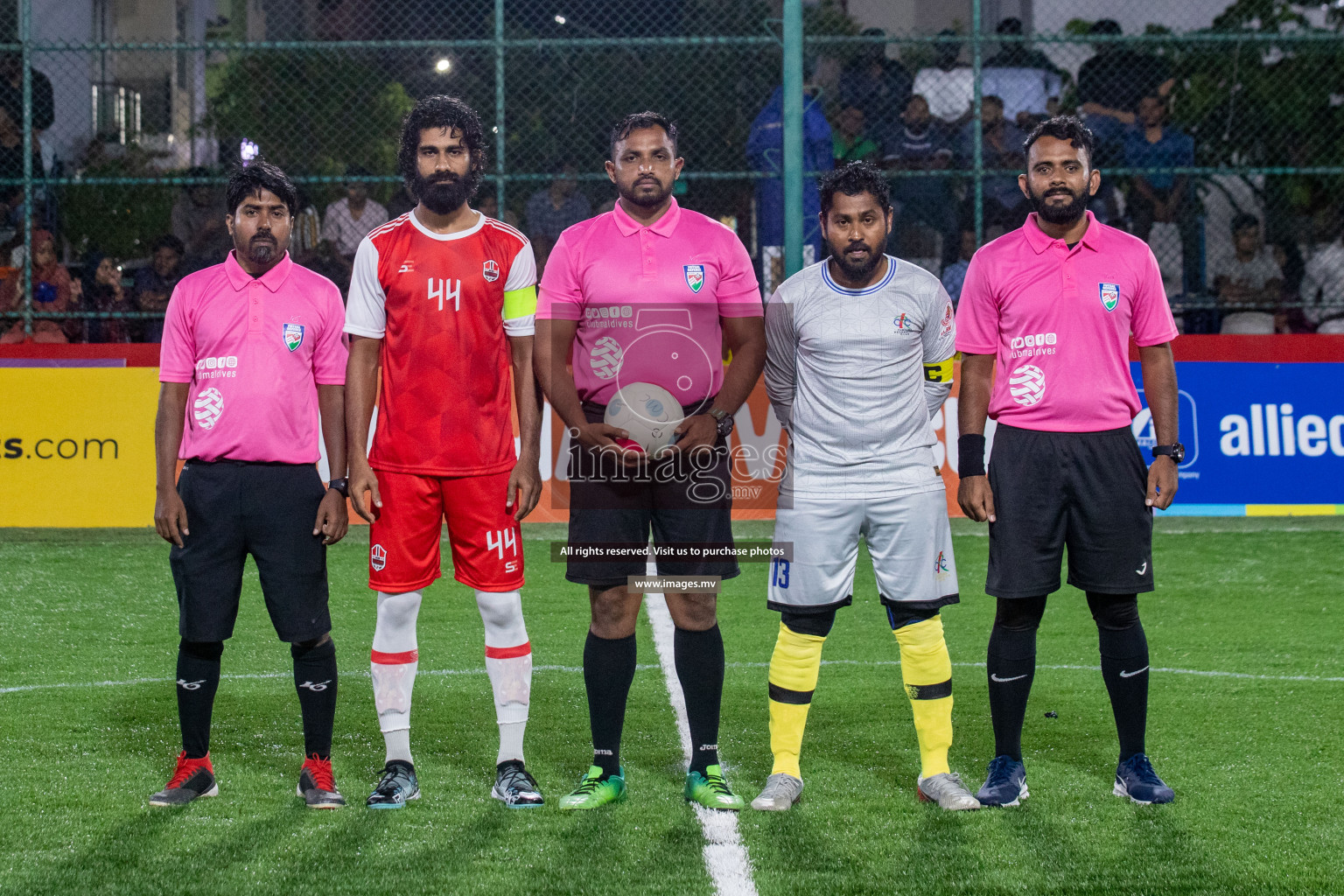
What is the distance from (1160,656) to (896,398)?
9.51 ft

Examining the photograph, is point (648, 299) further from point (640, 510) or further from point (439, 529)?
point (439, 529)

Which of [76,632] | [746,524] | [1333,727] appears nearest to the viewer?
[1333,727]

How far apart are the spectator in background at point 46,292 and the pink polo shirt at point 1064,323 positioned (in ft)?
28.1

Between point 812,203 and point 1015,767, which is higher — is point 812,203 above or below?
above

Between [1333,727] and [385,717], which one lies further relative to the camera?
[1333,727]

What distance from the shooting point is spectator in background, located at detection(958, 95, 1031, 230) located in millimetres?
11375

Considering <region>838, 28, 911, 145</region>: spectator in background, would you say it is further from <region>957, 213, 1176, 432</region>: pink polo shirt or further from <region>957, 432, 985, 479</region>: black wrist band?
<region>957, 432, 985, 479</region>: black wrist band

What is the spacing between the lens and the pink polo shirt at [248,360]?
4379 mm

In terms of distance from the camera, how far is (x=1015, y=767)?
14.9 ft

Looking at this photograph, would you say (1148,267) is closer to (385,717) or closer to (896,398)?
(896,398)

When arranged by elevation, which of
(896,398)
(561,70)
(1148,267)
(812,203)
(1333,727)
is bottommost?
(1333,727)

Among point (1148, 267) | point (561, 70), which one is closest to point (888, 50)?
point (561, 70)

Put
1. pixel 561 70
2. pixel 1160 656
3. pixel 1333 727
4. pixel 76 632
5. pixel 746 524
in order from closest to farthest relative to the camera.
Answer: pixel 1333 727 < pixel 1160 656 < pixel 76 632 < pixel 746 524 < pixel 561 70

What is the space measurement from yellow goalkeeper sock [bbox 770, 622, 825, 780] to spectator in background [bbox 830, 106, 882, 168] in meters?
7.55
